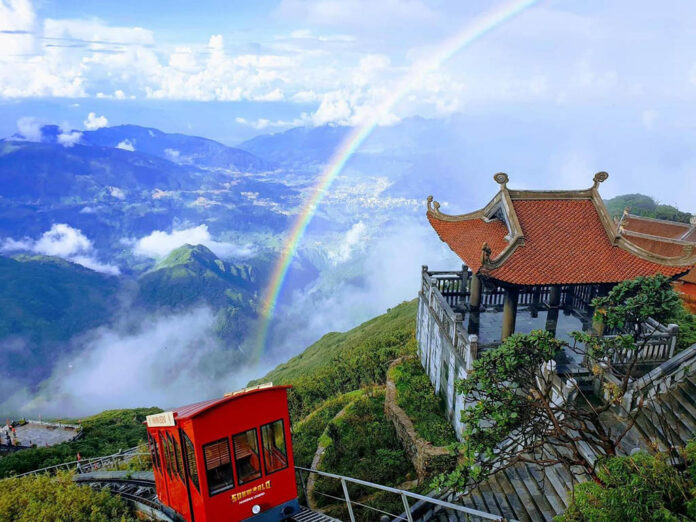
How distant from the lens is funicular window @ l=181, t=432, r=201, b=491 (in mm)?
12227

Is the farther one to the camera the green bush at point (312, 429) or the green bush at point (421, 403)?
the green bush at point (312, 429)

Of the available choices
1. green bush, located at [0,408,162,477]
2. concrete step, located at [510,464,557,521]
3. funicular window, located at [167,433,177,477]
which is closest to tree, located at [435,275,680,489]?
concrete step, located at [510,464,557,521]

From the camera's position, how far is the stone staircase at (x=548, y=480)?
13250 millimetres

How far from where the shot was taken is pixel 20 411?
14125cm

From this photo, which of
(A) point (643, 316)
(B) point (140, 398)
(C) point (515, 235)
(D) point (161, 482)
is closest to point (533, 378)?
(A) point (643, 316)

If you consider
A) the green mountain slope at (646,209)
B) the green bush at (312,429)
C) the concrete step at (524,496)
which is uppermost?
the green mountain slope at (646,209)

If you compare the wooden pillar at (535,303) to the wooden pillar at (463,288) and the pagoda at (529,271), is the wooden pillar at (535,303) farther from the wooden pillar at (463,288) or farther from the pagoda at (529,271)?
the wooden pillar at (463,288)

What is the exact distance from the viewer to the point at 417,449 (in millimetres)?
20109

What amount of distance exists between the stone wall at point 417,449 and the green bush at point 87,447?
15.2 m

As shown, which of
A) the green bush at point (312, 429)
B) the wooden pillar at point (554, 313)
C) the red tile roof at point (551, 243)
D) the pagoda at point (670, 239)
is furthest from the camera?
the pagoda at point (670, 239)

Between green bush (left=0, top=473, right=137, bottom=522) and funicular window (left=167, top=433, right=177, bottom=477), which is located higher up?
funicular window (left=167, top=433, right=177, bottom=477)

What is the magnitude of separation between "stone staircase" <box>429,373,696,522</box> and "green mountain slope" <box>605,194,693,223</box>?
202 ft

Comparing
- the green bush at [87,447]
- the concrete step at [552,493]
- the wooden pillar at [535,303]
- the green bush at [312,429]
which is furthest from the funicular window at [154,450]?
the wooden pillar at [535,303]

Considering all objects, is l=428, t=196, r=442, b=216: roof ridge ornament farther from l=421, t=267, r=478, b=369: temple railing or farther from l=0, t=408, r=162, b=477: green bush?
l=0, t=408, r=162, b=477: green bush
